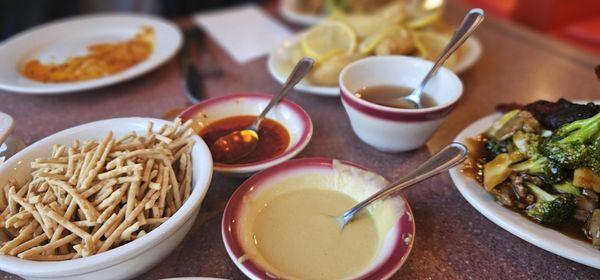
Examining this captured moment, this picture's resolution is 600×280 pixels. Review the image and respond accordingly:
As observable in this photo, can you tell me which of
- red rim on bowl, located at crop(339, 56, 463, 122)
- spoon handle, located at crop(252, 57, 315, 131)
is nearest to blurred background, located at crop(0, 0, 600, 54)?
spoon handle, located at crop(252, 57, 315, 131)

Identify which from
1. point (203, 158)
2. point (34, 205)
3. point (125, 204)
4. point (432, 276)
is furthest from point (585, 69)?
point (34, 205)

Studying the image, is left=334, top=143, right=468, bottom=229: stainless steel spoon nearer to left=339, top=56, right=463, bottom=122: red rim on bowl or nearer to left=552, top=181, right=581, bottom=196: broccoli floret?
left=339, top=56, right=463, bottom=122: red rim on bowl

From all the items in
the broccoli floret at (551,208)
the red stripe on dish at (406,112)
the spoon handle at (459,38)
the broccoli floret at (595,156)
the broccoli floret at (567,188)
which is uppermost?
the spoon handle at (459,38)

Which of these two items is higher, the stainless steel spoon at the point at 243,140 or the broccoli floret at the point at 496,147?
the broccoli floret at the point at 496,147

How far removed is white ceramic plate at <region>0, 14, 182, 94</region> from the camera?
5.12 ft

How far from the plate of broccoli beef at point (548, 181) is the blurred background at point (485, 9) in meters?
1.49

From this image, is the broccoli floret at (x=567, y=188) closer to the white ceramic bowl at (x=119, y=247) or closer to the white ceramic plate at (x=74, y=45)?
the white ceramic bowl at (x=119, y=247)

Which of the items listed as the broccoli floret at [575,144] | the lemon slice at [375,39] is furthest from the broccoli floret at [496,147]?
the lemon slice at [375,39]

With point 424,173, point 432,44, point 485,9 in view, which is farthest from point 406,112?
point 485,9

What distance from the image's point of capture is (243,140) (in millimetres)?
1241

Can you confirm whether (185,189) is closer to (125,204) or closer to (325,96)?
(125,204)

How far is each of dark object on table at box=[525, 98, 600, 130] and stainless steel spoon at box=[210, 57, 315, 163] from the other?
0.67m

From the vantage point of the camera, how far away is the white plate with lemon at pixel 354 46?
1.55 meters

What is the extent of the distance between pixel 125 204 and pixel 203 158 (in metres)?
0.20
